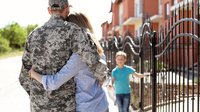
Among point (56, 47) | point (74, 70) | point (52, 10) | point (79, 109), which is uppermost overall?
point (52, 10)

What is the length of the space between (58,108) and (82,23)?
31.6 inches

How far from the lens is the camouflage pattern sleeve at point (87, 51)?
188cm

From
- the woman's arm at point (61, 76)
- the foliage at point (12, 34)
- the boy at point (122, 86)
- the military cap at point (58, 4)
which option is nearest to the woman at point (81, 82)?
the woman's arm at point (61, 76)

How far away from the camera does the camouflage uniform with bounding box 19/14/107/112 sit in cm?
190

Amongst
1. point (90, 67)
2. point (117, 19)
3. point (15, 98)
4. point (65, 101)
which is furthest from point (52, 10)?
point (117, 19)

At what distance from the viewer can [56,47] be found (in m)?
1.92

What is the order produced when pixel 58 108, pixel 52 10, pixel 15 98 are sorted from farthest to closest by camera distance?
pixel 15 98 → pixel 52 10 → pixel 58 108

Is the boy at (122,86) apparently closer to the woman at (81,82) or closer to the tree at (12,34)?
the woman at (81,82)

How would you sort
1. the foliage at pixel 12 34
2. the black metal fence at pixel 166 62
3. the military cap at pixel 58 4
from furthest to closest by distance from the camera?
1. the foliage at pixel 12 34
2. the black metal fence at pixel 166 62
3. the military cap at pixel 58 4

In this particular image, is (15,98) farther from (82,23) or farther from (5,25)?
(5,25)

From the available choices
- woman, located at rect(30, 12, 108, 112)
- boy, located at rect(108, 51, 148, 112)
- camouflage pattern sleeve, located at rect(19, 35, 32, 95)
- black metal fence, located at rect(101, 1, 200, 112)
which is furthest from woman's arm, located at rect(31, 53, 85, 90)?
boy, located at rect(108, 51, 148, 112)

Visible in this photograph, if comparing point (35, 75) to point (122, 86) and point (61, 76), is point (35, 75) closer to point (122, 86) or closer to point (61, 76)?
point (61, 76)

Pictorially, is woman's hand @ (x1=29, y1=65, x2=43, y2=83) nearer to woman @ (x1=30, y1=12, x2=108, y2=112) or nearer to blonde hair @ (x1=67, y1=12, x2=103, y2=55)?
woman @ (x1=30, y1=12, x2=108, y2=112)

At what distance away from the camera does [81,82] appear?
1.97 meters
